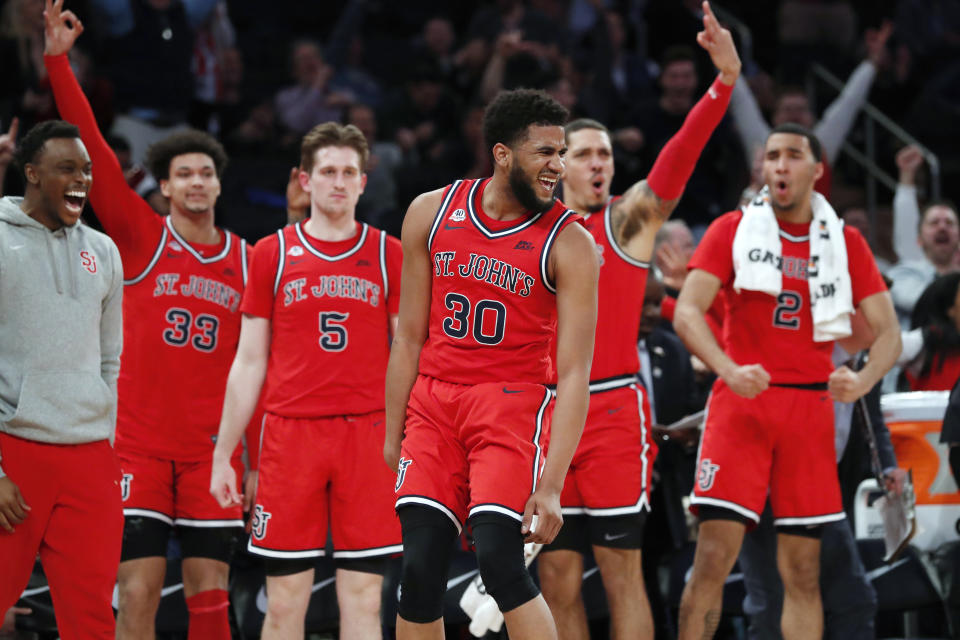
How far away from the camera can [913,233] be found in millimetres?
10398

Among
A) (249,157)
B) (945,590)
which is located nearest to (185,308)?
(945,590)

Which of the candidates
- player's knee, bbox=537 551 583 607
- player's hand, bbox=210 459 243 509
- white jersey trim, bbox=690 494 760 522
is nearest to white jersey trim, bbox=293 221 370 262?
player's hand, bbox=210 459 243 509

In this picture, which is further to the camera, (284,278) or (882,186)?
(882,186)

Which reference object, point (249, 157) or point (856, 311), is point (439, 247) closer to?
point (856, 311)

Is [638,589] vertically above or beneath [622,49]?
beneath

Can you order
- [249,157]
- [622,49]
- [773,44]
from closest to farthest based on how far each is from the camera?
[249,157] < [622,49] < [773,44]

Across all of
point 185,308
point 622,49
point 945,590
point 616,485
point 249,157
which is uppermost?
point 622,49

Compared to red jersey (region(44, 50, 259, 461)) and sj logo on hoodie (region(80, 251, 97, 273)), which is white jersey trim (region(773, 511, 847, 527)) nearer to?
red jersey (region(44, 50, 259, 461))

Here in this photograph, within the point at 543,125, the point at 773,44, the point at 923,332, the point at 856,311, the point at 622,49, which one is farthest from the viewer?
the point at 773,44

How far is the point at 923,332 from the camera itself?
25.8 ft

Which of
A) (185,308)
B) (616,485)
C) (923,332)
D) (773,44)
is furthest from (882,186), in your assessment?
(185,308)

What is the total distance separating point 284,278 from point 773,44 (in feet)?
32.5

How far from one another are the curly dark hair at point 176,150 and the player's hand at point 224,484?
156cm

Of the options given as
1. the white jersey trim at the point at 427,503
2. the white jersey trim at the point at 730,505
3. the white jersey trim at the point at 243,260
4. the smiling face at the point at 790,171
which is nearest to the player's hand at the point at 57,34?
the white jersey trim at the point at 243,260
